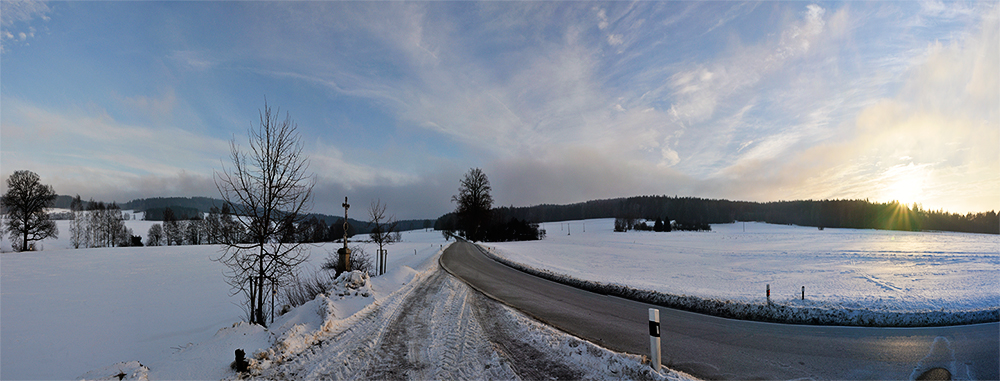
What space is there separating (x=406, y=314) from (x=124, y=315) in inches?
523

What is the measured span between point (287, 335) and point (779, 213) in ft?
516

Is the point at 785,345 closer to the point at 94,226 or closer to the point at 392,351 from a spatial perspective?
the point at 392,351

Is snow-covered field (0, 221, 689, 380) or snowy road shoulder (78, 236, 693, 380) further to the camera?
snow-covered field (0, 221, 689, 380)

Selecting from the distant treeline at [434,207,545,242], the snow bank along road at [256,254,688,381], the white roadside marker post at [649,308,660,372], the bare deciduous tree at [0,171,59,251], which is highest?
the bare deciduous tree at [0,171,59,251]

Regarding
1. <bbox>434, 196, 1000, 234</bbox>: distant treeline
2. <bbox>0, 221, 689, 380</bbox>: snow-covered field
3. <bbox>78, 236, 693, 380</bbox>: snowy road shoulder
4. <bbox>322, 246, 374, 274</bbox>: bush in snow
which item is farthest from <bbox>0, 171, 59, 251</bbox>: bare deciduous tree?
<bbox>434, 196, 1000, 234</bbox>: distant treeline

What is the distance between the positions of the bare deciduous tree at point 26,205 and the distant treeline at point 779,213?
65.1 meters

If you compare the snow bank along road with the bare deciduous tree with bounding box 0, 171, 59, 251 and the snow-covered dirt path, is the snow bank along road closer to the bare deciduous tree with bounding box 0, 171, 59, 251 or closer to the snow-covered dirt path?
the snow-covered dirt path

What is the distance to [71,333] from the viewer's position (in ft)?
37.9

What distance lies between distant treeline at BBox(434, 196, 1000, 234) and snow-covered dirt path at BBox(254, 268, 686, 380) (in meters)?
69.5

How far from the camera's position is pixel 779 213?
125250 millimetres

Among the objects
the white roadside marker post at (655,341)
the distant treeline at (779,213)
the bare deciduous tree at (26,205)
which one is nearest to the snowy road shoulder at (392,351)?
the white roadside marker post at (655,341)

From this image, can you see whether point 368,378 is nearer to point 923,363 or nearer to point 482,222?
point 923,363

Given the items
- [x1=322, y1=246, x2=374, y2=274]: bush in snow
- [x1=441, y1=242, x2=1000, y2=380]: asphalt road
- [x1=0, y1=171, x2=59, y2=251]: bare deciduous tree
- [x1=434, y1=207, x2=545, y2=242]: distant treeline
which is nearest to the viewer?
[x1=441, y1=242, x2=1000, y2=380]: asphalt road

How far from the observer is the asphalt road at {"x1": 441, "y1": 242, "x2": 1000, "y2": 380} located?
587cm
